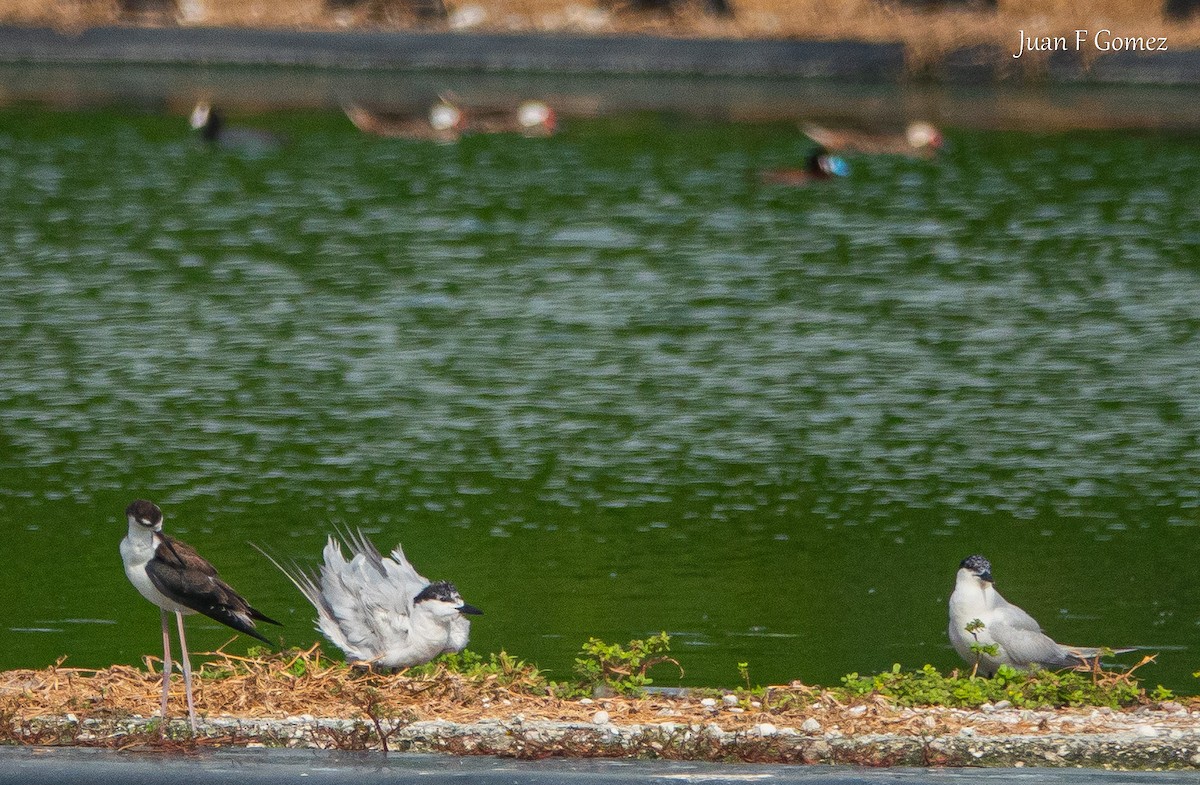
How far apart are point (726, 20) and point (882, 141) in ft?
33.2

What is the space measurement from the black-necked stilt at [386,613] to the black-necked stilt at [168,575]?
0.62 meters

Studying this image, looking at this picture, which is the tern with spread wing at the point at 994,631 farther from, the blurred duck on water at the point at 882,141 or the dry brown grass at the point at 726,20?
the dry brown grass at the point at 726,20

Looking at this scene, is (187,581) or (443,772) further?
(187,581)

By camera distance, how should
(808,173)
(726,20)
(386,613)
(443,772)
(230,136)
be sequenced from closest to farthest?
(443,772)
(386,613)
(808,173)
(230,136)
(726,20)

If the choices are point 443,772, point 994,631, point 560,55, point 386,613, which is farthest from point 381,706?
point 560,55

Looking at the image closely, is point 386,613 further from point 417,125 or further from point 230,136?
point 417,125

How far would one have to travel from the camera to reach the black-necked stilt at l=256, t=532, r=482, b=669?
6258 millimetres

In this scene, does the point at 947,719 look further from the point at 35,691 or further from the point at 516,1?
the point at 516,1

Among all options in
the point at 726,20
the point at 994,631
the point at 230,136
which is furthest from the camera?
the point at 726,20

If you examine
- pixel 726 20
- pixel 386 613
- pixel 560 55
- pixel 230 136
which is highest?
pixel 726 20

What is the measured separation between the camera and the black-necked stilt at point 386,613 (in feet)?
20.5

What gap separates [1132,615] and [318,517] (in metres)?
3.67

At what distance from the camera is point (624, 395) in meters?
12.1

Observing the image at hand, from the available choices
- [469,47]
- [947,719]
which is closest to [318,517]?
[947,719]
